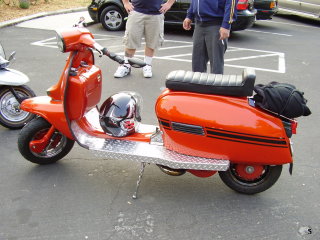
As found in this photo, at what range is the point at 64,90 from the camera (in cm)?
295

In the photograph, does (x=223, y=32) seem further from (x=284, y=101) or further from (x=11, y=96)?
(x=11, y=96)

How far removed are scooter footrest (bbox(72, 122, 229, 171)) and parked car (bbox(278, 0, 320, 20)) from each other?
8952mm

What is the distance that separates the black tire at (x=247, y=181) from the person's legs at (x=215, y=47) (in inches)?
59.1

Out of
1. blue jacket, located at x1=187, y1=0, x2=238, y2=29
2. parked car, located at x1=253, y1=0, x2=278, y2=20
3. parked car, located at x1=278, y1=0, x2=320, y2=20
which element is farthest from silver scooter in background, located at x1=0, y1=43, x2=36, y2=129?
parked car, located at x1=278, y1=0, x2=320, y2=20

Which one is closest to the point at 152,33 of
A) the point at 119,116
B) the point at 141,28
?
the point at 141,28

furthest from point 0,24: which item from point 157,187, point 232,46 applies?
point 157,187

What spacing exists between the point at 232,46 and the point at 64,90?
5.55m

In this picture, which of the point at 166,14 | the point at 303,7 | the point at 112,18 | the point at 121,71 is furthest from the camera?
the point at 303,7

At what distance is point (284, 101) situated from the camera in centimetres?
254

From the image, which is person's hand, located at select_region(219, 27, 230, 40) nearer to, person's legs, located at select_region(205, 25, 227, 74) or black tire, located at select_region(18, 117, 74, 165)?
person's legs, located at select_region(205, 25, 227, 74)

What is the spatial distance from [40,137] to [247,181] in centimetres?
187

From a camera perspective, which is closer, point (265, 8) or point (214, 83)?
point (214, 83)

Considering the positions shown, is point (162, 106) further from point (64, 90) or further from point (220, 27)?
point (220, 27)

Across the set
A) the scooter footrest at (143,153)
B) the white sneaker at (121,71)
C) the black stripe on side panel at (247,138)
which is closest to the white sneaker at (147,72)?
the white sneaker at (121,71)
